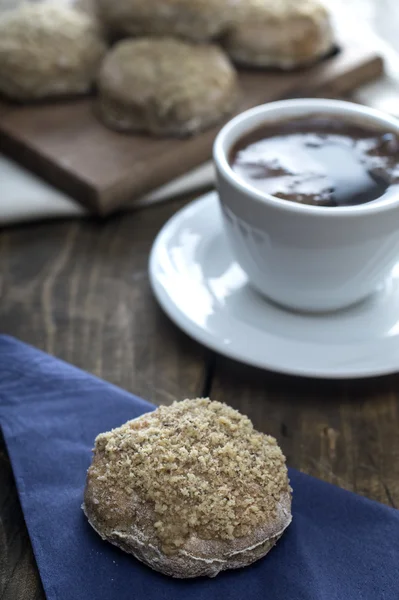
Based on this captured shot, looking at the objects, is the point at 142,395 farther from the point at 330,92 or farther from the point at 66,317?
the point at 330,92

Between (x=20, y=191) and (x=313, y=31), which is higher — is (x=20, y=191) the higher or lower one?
the lower one

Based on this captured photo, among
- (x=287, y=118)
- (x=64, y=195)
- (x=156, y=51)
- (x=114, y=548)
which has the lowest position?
(x=64, y=195)

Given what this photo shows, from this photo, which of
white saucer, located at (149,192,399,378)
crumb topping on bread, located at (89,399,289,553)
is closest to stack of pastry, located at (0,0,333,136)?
white saucer, located at (149,192,399,378)

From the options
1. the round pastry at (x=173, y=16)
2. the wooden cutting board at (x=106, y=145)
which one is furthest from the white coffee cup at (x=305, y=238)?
the round pastry at (x=173, y=16)

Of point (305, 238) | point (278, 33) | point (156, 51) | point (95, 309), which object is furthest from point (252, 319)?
point (278, 33)

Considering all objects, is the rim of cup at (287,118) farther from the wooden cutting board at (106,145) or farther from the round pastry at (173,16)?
the round pastry at (173,16)

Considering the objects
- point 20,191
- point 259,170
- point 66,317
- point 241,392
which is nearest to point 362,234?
point 259,170

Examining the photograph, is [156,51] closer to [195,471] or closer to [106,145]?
[106,145]

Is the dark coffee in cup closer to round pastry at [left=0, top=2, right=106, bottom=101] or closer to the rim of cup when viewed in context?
the rim of cup
